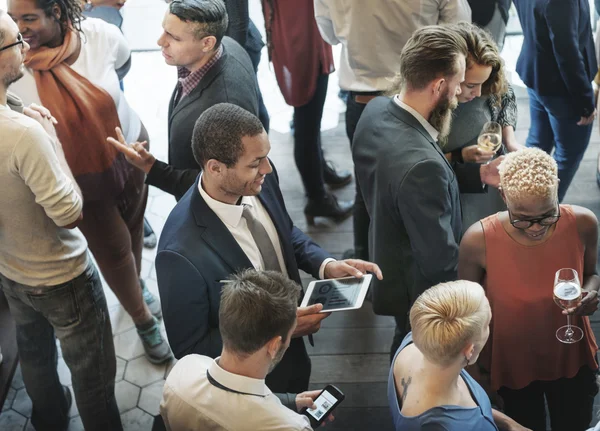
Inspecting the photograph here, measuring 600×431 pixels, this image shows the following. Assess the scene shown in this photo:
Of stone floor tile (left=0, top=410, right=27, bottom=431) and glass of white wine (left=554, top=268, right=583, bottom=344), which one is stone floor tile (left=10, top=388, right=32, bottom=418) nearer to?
stone floor tile (left=0, top=410, right=27, bottom=431)

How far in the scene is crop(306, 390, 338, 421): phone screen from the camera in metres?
2.43

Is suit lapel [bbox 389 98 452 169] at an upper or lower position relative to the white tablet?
upper

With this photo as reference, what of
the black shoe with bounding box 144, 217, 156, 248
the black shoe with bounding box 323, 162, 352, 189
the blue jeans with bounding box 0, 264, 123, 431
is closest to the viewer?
the blue jeans with bounding box 0, 264, 123, 431

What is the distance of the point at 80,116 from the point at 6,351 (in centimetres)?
143

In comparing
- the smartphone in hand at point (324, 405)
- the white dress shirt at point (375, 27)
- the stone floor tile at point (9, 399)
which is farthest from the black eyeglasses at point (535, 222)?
the stone floor tile at point (9, 399)

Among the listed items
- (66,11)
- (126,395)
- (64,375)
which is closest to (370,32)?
(66,11)

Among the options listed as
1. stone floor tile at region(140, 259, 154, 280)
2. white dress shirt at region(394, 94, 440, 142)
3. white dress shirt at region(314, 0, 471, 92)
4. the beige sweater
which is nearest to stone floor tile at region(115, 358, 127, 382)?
stone floor tile at region(140, 259, 154, 280)

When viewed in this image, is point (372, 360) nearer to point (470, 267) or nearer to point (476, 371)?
point (476, 371)

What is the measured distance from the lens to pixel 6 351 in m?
3.85

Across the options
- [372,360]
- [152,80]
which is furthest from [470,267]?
[152,80]

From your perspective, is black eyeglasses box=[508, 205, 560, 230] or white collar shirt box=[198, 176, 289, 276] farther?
white collar shirt box=[198, 176, 289, 276]

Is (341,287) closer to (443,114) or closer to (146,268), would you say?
(443,114)

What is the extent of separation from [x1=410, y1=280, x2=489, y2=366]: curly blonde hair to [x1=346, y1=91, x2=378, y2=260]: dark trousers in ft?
5.65

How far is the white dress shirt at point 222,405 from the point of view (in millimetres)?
2020
